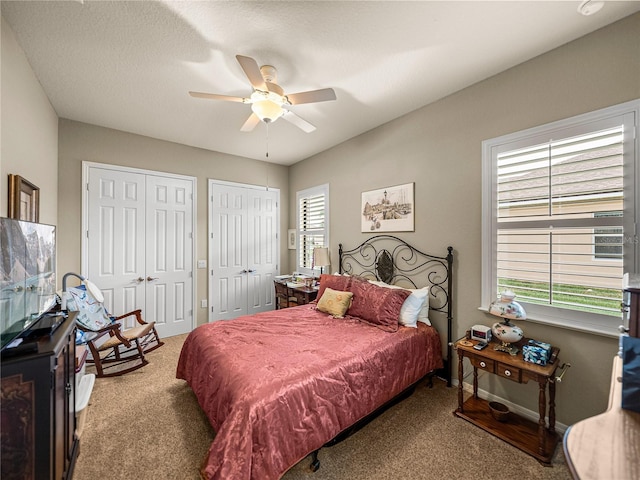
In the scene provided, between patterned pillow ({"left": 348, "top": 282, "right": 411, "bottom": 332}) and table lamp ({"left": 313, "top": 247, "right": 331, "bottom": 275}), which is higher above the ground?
table lamp ({"left": 313, "top": 247, "right": 331, "bottom": 275})

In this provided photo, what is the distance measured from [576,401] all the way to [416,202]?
2053mm

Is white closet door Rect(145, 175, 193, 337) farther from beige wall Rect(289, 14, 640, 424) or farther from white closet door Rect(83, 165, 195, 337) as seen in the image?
beige wall Rect(289, 14, 640, 424)

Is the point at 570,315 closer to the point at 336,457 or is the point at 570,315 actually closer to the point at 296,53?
the point at 336,457

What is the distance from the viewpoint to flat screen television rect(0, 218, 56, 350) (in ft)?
3.58

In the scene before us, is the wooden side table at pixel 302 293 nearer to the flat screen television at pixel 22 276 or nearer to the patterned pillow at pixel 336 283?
the patterned pillow at pixel 336 283

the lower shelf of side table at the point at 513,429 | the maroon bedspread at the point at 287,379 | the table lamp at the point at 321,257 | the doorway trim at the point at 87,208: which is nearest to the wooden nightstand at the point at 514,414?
the lower shelf of side table at the point at 513,429

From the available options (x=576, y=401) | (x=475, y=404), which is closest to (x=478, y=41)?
(x=576, y=401)

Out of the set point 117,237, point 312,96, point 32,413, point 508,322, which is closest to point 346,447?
point 508,322

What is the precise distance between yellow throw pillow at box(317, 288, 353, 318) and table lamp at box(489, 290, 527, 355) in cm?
132

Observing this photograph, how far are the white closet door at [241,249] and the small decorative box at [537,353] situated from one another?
12.7 feet

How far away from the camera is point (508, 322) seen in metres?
2.09

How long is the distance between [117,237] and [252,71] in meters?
3.03

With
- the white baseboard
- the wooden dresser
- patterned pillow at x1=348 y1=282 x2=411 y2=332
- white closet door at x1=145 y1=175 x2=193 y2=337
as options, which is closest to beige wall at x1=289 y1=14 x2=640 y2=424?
the white baseboard

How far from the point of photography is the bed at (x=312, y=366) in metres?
1.40
